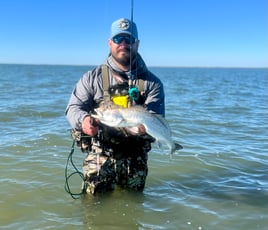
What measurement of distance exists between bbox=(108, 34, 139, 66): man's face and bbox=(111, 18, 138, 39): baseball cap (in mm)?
57

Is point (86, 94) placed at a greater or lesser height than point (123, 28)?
lesser

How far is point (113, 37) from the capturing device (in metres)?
5.84

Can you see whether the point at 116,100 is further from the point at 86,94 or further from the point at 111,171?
the point at 111,171

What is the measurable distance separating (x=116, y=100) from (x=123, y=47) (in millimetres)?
755

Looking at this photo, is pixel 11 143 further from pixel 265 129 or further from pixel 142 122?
pixel 265 129

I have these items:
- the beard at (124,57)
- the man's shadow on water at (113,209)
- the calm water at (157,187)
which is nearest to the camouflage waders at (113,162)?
the man's shadow on water at (113,209)

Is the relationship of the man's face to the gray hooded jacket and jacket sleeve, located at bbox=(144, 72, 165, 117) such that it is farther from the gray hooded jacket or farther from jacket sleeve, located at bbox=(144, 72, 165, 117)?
jacket sleeve, located at bbox=(144, 72, 165, 117)

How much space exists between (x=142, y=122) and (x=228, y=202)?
2.84m

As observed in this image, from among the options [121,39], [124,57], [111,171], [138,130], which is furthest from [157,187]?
[121,39]

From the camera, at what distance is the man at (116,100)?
5.79 meters

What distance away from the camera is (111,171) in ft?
20.4

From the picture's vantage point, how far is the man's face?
580 cm

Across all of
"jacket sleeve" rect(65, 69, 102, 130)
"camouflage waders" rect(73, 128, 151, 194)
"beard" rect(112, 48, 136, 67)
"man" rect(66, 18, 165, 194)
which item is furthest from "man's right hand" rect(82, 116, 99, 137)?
"beard" rect(112, 48, 136, 67)

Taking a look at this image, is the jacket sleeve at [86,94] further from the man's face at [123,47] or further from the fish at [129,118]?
the fish at [129,118]
